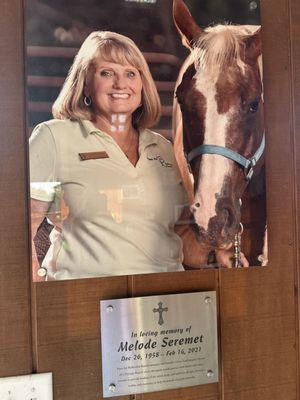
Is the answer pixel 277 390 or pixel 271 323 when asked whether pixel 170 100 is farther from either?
pixel 277 390

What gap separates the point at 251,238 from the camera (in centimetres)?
80

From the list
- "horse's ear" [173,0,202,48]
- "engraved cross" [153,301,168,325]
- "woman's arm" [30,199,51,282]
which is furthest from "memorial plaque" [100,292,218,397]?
"horse's ear" [173,0,202,48]

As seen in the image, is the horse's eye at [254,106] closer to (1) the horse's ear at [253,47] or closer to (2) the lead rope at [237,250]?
(1) the horse's ear at [253,47]

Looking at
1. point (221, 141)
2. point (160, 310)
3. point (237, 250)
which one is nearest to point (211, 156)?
point (221, 141)

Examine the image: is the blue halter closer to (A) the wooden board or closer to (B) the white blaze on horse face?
(B) the white blaze on horse face

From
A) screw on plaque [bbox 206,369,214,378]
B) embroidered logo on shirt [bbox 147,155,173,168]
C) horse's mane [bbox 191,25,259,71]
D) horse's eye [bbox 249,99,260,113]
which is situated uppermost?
horse's mane [bbox 191,25,259,71]

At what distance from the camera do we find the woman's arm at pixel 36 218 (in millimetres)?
709

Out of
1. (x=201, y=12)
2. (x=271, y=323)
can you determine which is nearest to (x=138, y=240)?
(x=271, y=323)

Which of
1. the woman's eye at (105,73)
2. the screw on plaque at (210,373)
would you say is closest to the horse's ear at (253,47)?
the woman's eye at (105,73)

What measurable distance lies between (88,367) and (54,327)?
9 centimetres

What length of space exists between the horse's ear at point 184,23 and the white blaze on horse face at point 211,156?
60 millimetres

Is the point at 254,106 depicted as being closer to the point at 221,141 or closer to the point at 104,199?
the point at 221,141

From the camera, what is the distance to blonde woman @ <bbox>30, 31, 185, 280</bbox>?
713 mm

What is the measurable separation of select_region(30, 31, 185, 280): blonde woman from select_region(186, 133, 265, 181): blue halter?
4cm
